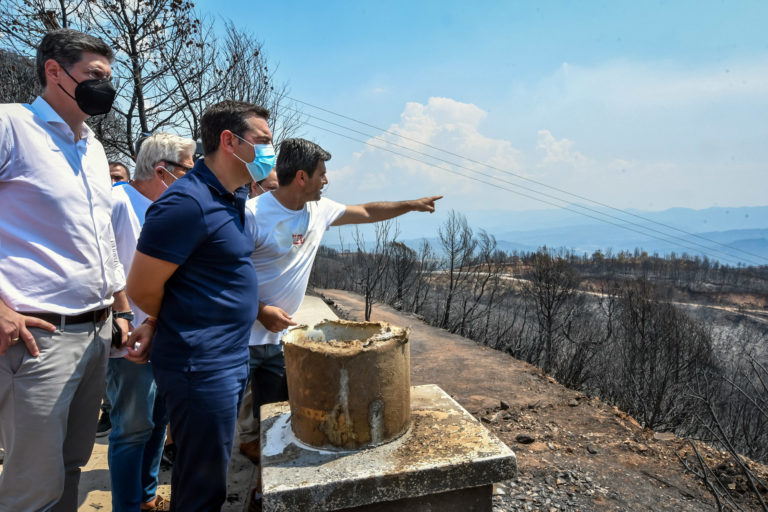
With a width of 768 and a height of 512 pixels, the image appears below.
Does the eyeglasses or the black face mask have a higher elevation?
the eyeglasses

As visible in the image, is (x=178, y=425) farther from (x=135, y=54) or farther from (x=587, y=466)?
(x=135, y=54)

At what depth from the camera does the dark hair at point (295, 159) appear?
2555mm

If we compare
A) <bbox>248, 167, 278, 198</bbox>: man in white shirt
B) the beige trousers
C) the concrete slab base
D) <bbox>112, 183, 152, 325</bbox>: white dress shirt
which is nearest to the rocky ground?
the concrete slab base

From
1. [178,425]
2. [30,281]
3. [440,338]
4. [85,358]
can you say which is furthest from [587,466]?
[440,338]

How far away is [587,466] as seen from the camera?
3.98m

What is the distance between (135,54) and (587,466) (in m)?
10.4

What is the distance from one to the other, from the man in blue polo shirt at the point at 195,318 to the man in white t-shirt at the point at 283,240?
585 mm

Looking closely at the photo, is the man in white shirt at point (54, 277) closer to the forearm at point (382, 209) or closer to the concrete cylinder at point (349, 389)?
the concrete cylinder at point (349, 389)

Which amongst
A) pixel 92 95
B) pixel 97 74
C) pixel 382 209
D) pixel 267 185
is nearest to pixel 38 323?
pixel 92 95

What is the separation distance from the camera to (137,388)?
7.58 feet

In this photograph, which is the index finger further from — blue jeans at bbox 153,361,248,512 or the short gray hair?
the short gray hair

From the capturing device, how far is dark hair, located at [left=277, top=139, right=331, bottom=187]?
255 cm

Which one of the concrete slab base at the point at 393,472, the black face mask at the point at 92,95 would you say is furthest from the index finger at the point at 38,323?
the concrete slab base at the point at 393,472

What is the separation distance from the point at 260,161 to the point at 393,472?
135 cm
